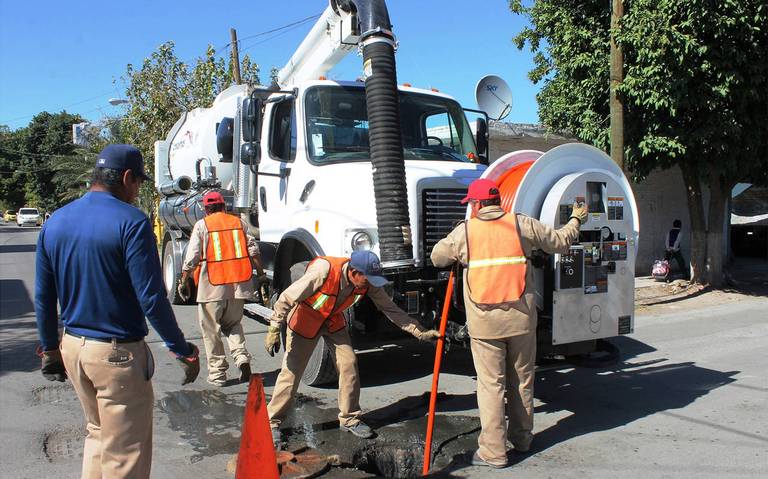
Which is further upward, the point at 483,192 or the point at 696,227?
the point at 483,192

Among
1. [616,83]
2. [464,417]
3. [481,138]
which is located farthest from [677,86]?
[464,417]

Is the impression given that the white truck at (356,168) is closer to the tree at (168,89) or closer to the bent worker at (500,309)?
the bent worker at (500,309)

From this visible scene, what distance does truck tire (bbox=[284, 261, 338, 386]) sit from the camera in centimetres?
609

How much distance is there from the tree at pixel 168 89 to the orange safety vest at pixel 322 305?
56.6 ft

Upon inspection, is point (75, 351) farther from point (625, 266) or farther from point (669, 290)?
point (669, 290)

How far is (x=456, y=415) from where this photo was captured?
5438 millimetres

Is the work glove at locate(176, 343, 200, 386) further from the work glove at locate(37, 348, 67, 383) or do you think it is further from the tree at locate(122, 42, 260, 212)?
the tree at locate(122, 42, 260, 212)

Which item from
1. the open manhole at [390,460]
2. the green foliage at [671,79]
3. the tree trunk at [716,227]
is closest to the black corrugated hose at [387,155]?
the open manhole at [390,460]

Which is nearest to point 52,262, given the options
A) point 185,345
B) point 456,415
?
point 185,345

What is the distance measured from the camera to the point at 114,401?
3000mm

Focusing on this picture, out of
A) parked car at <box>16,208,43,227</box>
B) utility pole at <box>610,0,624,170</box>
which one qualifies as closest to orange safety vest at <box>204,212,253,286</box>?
utility pole at <box>610,0,624,170</box>

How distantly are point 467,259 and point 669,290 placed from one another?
33.9ft

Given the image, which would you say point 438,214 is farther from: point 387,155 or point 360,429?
point 360,429

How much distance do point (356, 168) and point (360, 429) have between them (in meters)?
2.39
